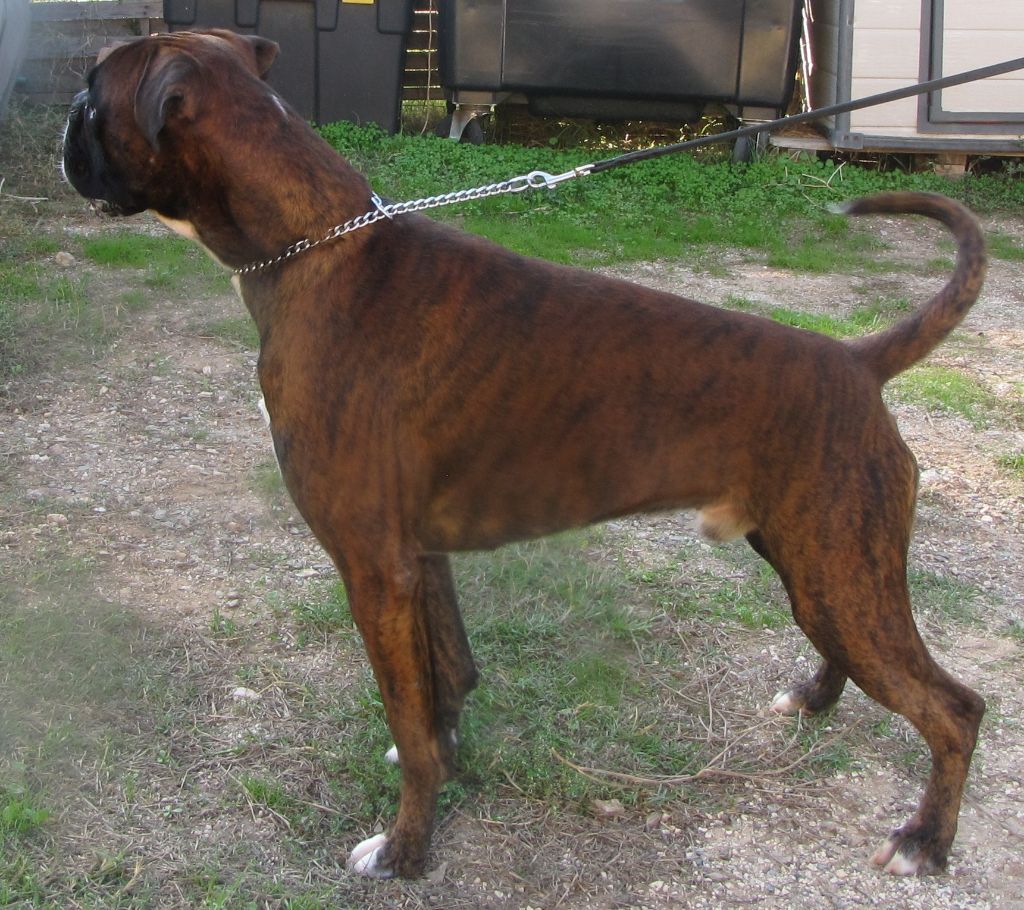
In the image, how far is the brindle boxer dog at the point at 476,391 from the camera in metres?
2.57

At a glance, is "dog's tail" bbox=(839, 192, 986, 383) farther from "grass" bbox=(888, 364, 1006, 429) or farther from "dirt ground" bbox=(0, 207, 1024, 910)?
"grass" bbox=(888, 364, 1006, 429)

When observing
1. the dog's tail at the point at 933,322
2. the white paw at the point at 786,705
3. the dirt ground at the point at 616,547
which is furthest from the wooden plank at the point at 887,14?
the white paw at the point at 786,705

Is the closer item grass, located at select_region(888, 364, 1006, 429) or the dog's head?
the dog's head

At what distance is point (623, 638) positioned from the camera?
3.76m

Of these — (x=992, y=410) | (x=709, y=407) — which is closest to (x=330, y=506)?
(x=709, y=407)

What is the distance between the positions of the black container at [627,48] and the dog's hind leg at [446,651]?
Answer: 6.82 meters

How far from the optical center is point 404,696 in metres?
2.71

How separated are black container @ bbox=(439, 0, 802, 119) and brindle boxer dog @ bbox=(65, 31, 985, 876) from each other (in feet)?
21.7

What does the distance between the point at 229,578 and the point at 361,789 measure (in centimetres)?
122

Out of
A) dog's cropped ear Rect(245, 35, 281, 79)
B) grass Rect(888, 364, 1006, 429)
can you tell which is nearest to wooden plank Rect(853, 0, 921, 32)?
grass Rect(888, 364, 1006, 429)

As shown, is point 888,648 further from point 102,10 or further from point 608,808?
point 102,10

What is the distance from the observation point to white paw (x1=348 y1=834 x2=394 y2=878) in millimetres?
2797

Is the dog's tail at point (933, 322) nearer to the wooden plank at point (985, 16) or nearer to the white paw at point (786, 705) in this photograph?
the white paw at point (786, 705)

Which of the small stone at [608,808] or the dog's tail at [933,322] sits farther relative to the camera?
the small stone at [608,808]
